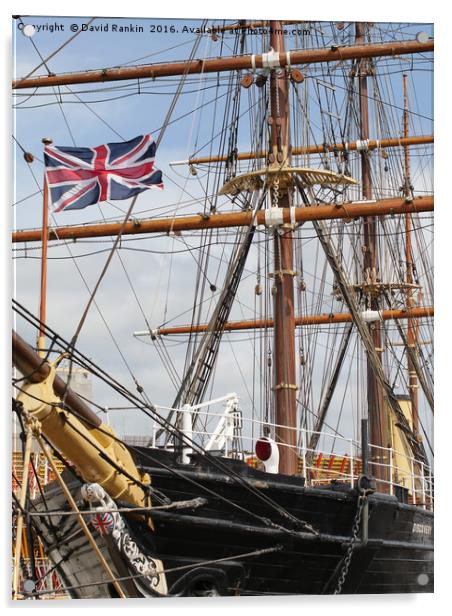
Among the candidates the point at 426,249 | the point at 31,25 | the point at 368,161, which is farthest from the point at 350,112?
the point at 31,25

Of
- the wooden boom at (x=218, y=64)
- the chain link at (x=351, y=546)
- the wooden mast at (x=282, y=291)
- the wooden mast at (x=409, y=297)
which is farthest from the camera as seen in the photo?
the wooden mast at (x=409, y=297)

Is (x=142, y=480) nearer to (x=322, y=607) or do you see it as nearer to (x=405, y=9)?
(x=322, y=607)

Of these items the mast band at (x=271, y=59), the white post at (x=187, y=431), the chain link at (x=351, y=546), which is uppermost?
the mast band at (x=271, y=59)

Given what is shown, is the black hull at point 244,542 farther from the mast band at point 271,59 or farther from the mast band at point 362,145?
the mast band at point 362,145

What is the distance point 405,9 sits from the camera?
1347 cm

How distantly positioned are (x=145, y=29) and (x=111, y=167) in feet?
4.32

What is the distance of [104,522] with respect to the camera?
496 inches

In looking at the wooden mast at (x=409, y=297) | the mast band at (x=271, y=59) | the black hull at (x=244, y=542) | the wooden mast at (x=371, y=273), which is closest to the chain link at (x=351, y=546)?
the black hull at (x=244, y=542)

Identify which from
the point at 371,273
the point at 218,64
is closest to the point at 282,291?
the point at 218,64

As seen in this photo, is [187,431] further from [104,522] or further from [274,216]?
[274,216]

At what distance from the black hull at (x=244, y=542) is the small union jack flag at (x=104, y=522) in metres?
0.36

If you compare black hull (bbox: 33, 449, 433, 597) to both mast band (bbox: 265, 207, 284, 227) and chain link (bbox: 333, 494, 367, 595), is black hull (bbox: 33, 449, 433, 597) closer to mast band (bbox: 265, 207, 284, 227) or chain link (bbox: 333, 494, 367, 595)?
chain link (bbox: 333, 494, 367, 595)

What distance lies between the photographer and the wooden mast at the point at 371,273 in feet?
71.8

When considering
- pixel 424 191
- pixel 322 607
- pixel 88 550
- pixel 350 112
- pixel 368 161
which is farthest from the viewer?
pixel 368 161
